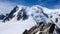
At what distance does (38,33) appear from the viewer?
253 ft

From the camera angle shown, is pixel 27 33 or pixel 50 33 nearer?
pixel 50 33

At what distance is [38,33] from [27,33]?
19.2m

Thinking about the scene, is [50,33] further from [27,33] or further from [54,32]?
[27,33]

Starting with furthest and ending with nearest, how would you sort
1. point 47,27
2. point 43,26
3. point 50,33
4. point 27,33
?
point 27,33 < point 43,26 < point 47,27 < point 50,33

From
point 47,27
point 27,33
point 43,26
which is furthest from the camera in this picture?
point 27,33

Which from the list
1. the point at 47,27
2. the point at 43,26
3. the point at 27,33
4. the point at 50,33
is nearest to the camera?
the point at 50,33

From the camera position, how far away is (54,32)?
248ft

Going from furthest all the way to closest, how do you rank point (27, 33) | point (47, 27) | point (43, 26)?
point (27, 33) → point (43, 26) → point (47, 27)

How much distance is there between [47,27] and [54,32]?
4761 mm

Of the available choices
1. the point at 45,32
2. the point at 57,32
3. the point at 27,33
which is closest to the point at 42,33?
the point at 45,32

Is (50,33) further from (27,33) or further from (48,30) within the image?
(27,33)

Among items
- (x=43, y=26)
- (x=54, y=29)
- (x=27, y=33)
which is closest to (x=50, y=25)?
(x=54, y=29)

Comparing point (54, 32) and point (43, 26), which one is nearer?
point (54, 32)

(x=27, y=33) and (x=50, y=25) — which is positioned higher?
(x=50, y=25)
